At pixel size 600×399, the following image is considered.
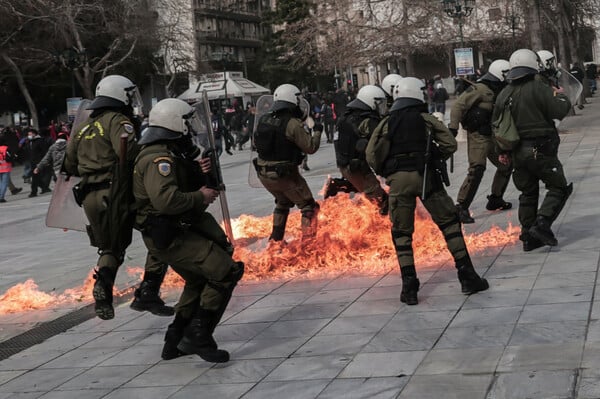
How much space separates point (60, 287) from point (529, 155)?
4.72 metres

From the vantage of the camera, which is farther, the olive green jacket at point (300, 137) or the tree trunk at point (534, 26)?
the tree trunk at point (534, 26)

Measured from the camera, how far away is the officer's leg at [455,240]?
691 cm

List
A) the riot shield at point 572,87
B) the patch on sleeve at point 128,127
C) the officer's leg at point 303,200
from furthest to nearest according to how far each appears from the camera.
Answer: the riot shield at point 572,87
the officer's leg at point 303,200
the patch on sleeve at point 128,127

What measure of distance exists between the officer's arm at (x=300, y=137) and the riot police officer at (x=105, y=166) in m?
2.24

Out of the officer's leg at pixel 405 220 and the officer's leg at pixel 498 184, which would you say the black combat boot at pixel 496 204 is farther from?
the officer's leg at pixel 405 220

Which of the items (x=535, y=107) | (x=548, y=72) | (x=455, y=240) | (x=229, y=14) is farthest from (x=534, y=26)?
(x=229, y=14)

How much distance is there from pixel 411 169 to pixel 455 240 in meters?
0.64

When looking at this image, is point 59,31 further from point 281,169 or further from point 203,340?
point 203,340

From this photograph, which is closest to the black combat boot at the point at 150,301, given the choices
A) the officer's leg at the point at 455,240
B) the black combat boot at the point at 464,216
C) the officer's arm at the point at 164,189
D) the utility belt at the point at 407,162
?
the officer's arm at the point at 164,189

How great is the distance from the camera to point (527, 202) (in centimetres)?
848

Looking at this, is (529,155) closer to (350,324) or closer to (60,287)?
(350,324)

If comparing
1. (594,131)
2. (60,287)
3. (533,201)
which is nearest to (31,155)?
(594,131)

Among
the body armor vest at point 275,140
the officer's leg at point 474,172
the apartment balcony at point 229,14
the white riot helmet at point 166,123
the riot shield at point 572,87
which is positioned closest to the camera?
the white riot helmet at point 166,123

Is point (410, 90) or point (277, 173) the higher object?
point (410, 90)
